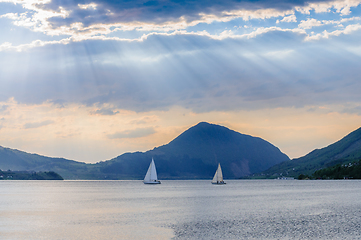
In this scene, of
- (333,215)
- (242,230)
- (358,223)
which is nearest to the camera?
(242,230)

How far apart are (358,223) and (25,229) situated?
56770 mm

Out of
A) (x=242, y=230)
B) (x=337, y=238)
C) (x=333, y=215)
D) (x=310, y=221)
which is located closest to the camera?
(x=337, y=238)

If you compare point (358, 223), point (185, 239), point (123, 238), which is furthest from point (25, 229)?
point (358, 223)

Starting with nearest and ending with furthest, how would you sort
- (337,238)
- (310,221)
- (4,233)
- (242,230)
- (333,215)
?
(337,238) < (4,233) < (242,230) < (310,221) < (333,215)

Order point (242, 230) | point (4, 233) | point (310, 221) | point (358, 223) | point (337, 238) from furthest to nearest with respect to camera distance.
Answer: point (310, 221) < point (358, 223) < point (242, 230) < point (4, 233) < point (337, 238)

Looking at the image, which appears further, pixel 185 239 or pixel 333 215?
pixel 333 215

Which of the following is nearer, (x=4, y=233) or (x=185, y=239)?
(x=185, y=239)

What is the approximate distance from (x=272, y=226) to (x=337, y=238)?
1443 centimetres

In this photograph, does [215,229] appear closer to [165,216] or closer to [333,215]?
[165,216]

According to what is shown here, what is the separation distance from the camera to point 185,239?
182 feet

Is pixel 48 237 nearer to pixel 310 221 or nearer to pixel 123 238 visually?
pixel 123 238

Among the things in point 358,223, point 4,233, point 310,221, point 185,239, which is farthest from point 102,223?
point 358,223

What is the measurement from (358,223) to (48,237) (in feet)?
170

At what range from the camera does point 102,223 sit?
244ft
